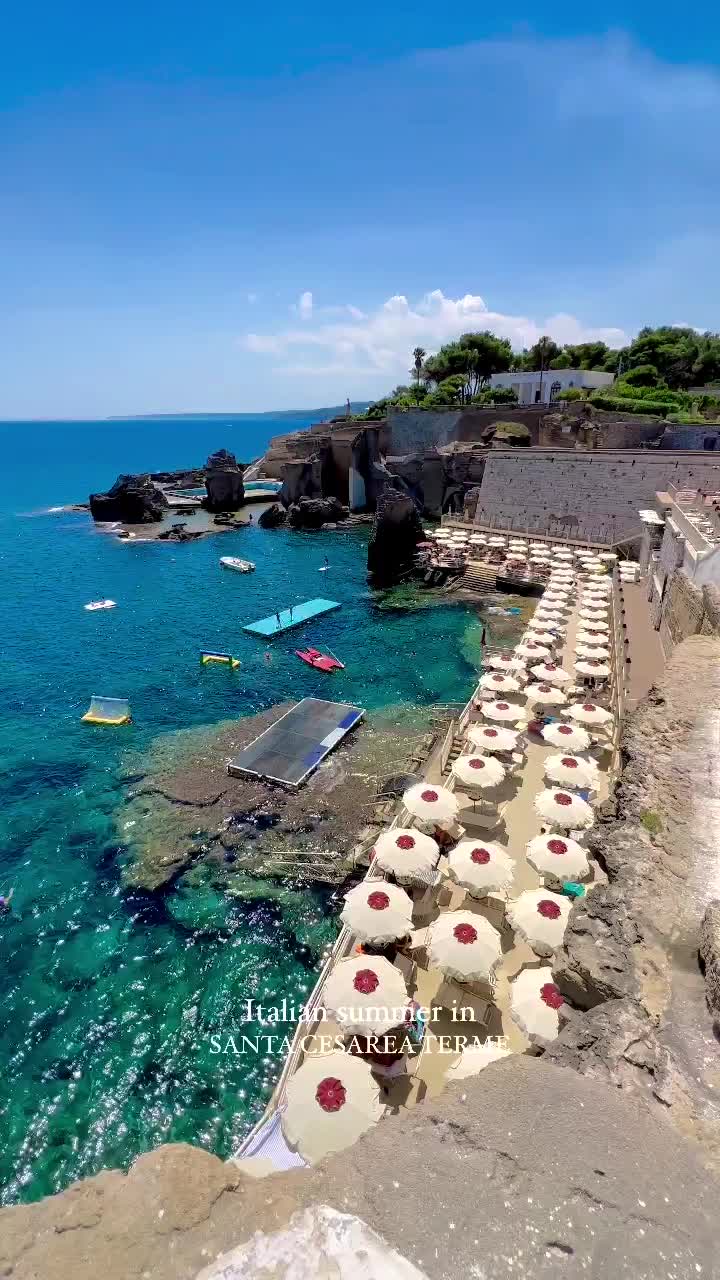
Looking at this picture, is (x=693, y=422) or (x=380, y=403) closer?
(x=693, y=422)

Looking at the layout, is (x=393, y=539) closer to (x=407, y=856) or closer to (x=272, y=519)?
(x=272, y=519)

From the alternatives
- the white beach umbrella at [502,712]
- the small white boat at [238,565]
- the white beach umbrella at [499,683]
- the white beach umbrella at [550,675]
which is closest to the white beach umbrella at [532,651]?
the white beach umbrella at [550,675]

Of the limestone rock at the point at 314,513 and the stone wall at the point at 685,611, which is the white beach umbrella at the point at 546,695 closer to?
the stone wall at the point at 685,611

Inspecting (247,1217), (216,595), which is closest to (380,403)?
(216,595)

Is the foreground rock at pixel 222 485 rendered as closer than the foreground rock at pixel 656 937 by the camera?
No

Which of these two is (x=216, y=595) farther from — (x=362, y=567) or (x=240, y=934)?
(x=240, y=934)

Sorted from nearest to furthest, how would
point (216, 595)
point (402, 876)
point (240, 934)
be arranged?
point (402, 876) → point (240, 934) → point (216, 595)

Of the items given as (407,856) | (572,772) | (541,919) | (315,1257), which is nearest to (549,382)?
(572,772)

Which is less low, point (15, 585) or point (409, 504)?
point (409, 504)
